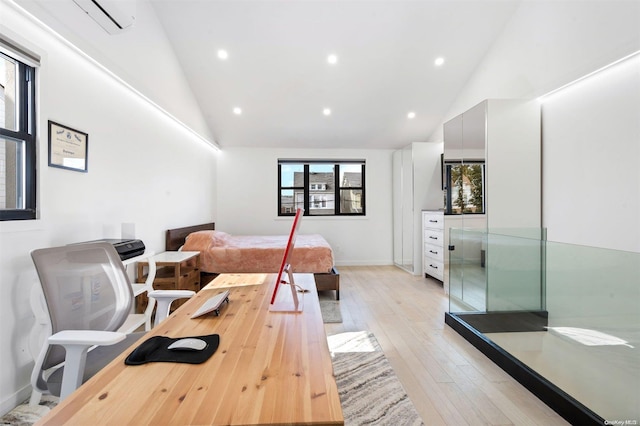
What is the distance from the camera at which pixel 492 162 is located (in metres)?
3.05

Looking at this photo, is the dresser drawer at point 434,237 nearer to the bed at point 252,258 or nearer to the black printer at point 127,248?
the bed at point 252,258

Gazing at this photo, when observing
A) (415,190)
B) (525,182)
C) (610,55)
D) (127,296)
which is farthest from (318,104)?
(127,296)

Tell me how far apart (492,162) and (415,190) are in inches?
75.7

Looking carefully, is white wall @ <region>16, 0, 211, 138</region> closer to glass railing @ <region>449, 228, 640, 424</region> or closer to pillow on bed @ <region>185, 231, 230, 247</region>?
pillow on bed @ <region>185, 231, 230, 247</region>

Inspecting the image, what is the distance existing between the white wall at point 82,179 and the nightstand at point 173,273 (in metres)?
0.29

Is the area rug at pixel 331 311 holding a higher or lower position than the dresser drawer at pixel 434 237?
lower

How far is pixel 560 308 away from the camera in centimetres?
243

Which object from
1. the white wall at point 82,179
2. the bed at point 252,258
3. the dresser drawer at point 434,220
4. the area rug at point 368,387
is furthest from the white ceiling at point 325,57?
the area rug at point 368,387

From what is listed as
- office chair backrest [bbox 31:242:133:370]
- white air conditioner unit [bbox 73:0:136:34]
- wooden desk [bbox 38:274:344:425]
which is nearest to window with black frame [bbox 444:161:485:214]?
wooden desk [bbox 38:274:344:425]

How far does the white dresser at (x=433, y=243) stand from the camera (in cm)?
432

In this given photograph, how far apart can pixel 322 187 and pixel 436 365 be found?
419cm

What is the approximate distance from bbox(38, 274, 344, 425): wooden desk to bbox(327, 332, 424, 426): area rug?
1.00 metres

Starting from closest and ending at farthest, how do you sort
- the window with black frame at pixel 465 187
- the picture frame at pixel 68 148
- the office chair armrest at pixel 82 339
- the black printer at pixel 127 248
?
the office chair armrest at pixel 82 339, the picture frame at pixel 68 148, the black printer at pixel 127 248, the window with black frame at pixel 465 187

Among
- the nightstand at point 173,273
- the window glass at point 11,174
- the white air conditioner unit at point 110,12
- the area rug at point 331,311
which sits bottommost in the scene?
the area rug at point 331,311
